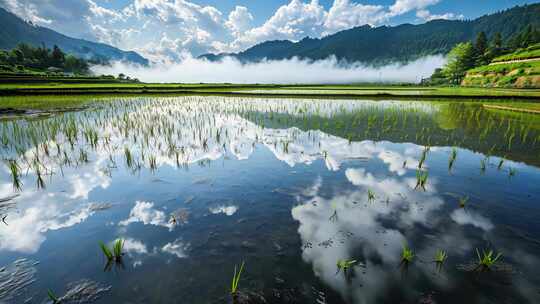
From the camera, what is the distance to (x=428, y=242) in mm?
3990

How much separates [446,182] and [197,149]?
828cm

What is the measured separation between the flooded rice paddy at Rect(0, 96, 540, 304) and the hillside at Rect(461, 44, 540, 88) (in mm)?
56057

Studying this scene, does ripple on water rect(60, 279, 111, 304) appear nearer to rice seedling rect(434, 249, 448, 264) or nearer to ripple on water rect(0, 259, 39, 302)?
ripple on water rect(0, 259, 39, 302)

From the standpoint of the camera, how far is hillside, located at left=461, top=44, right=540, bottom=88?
4562 cm

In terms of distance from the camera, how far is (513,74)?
49.5 metres

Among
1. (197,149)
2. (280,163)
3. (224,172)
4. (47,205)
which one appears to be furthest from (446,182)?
(47,205)

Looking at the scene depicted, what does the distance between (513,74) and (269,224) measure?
70.0 m

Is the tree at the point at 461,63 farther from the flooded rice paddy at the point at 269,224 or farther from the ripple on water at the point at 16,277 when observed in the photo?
the ripple on water at the point at 16,277

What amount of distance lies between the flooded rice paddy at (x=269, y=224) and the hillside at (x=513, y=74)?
56057 millimetres

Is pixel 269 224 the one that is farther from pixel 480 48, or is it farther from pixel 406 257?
pixel 480 48

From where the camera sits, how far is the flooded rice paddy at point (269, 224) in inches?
123

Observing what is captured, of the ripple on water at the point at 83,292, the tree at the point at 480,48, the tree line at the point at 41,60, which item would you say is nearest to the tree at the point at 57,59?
the tree line at the point at 41,60

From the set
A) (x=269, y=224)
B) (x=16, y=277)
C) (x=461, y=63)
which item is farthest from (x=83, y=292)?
(x=461, y=63)

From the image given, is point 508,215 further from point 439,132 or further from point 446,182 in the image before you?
point 439,132
